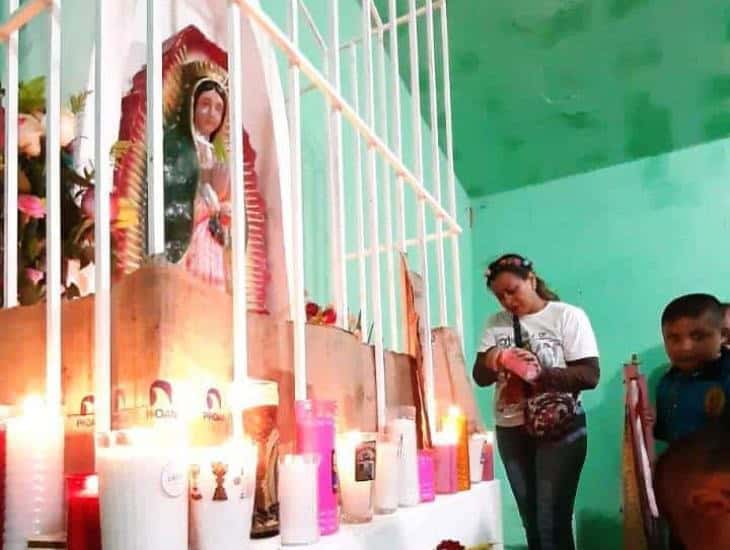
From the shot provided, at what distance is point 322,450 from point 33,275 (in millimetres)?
393

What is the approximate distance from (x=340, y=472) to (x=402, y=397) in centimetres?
42

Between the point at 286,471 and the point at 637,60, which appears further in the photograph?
the point at 637,60

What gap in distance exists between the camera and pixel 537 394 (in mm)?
1924

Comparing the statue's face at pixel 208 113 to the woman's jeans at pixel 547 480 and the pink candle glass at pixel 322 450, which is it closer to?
the pink candle glass at pixel 322 450

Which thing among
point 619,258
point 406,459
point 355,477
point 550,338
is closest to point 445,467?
point 406,459

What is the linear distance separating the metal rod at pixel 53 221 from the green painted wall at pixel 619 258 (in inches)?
83.1

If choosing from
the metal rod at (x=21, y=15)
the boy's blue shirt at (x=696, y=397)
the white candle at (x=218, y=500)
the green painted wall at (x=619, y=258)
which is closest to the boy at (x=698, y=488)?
the white candle at (x=218, y=500)

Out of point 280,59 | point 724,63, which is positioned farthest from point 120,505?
point 724,63

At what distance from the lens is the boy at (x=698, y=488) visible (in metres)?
0.90

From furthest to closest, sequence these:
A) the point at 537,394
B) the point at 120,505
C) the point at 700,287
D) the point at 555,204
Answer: the point at 555,204 < the point at 700,287 < the point at 537,394 < the point at 120,505

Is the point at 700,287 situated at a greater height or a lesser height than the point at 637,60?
lesser

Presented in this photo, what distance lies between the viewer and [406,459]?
4.12 ft

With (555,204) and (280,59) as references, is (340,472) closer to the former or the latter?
(280,59)

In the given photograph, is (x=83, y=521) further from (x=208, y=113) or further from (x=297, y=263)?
(x=208, y=113)
